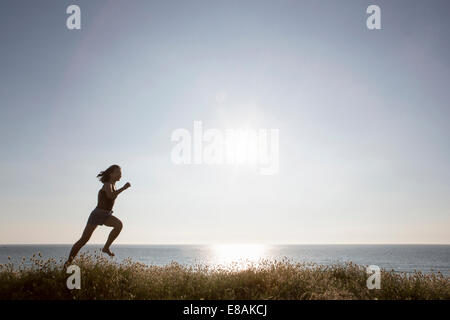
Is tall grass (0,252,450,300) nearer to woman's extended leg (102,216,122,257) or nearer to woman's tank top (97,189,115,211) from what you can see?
woman's extended leg (102,216,122,257)

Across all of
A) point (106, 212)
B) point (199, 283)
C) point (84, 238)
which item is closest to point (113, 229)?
point (106, 212)

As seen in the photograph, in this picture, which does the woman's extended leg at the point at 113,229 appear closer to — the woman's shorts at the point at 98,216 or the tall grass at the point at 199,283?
the woman's shorts at the point at 98,216

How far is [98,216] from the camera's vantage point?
8.09 m

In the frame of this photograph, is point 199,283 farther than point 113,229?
No

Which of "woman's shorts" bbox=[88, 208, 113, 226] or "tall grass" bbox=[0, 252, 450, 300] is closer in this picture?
"tall grass" bbox=[0, 252, 450, 300]

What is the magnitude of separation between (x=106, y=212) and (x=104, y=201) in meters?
0.30

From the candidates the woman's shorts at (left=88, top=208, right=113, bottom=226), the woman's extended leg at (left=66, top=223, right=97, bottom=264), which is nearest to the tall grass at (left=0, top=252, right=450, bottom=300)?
the woman's extended leg at (left=66, top=223, right=97, bottom=264)

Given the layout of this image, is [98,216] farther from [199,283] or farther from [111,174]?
[199,283]

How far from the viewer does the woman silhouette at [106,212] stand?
26.1ft

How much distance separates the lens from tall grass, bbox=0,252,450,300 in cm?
665

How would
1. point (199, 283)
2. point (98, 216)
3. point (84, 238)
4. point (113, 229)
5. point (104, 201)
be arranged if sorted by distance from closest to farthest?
point (199, 283), point (84, 238), point (98, 216), point (104, 201), point (113, 229)

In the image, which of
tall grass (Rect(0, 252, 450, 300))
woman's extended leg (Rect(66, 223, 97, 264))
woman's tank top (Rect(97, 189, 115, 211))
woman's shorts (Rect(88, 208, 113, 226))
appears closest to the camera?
tall grass (Rect(0, 252, 450, 300))

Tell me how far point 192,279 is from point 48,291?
3.17 metres
